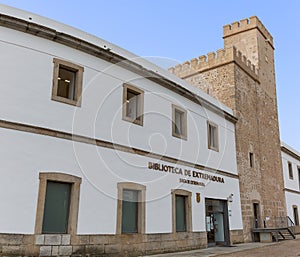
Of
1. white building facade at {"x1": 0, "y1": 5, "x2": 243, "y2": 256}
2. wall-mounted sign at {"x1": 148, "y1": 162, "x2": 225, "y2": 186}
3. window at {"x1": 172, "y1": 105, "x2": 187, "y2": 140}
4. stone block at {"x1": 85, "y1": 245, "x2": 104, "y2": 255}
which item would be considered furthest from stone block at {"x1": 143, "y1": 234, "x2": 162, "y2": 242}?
window at {"x1": 172, "y1": 105, "x2": 187, "y2": 140}

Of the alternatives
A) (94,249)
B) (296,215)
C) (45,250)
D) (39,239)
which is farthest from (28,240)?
(296,215)

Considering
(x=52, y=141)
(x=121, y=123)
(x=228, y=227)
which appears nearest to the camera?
(x=52, y=141)

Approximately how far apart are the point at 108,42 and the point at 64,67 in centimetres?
201

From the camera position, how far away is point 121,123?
10555 mm

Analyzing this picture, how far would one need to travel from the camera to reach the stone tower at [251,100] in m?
17.3

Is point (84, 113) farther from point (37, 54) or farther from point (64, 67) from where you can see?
point (37, 54)

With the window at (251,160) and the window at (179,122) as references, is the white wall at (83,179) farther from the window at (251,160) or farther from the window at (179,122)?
the window at (251,160)

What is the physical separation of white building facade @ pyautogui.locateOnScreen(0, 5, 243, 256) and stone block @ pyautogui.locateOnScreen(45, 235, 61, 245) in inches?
0.9

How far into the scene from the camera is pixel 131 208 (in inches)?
409

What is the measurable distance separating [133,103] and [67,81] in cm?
258

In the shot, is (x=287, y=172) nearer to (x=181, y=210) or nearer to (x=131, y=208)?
(x=181, y=210)

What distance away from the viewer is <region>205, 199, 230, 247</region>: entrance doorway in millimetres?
13922

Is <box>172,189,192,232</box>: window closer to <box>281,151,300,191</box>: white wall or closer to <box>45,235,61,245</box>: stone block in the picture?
<box>45,235,61,245</box>: stone block

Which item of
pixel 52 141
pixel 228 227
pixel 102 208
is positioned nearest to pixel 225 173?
pixel 228 227
